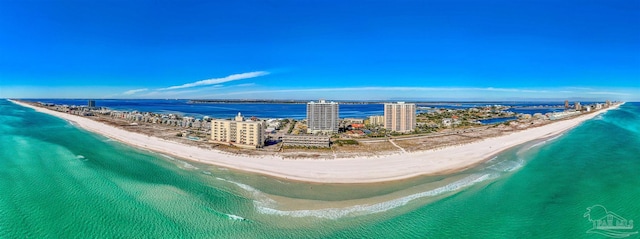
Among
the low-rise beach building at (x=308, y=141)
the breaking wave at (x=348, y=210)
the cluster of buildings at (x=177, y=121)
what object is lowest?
the breaking wave at (x=348, y=210)

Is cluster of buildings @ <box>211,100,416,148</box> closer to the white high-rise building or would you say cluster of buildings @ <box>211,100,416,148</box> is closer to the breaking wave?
the white high-rise building

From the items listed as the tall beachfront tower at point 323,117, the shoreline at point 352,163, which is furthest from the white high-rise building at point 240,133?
the tall beachfront tower at point 323,117

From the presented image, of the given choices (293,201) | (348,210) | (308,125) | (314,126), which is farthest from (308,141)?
(348,210)

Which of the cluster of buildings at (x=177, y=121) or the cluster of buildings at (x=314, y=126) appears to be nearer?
the cluster of buildings at (x=314, y=126)

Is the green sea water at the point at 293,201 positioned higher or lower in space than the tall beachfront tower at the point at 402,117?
lower

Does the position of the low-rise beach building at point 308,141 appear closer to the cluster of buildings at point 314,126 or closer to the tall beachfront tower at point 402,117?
the cluster of buildings at point 314,126

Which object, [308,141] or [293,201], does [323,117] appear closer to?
[308,141]

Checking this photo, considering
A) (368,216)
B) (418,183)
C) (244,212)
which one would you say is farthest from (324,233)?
(418,183)
